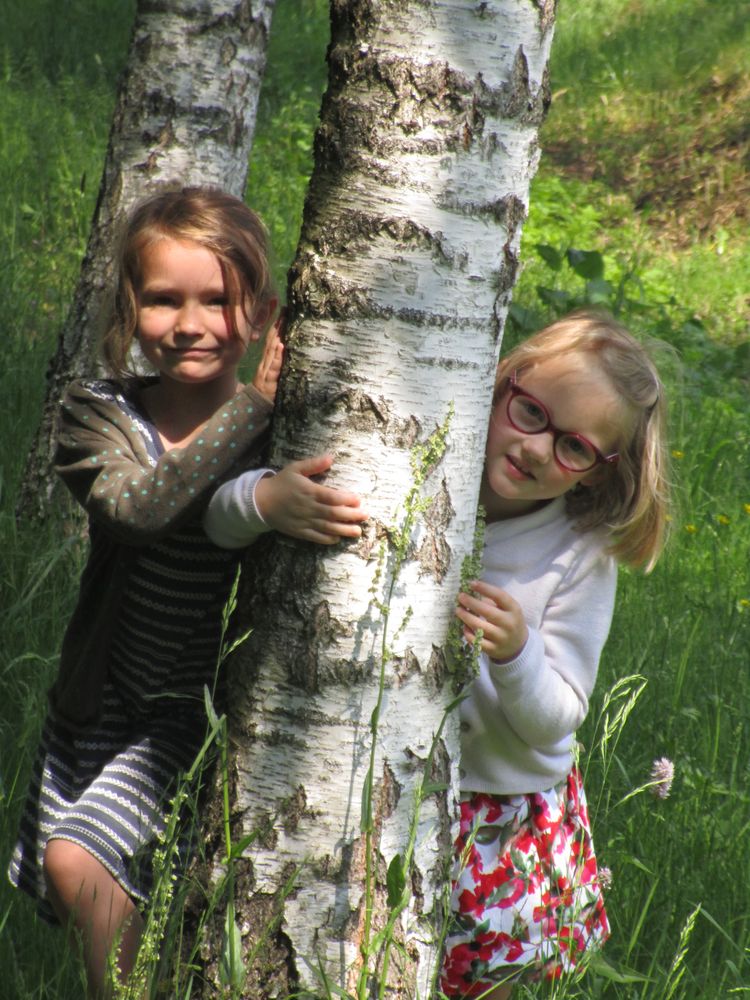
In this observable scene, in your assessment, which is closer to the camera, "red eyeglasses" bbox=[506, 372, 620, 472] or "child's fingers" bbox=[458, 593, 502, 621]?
"child's fingers" bbox=[458, 593, 502, 621]

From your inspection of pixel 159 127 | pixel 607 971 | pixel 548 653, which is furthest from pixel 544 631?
pixel 159 127

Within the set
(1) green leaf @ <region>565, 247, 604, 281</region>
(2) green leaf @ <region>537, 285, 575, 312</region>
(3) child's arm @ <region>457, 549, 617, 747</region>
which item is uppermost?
(1) green leaf @ <region>565, 247, 604, 281</region>

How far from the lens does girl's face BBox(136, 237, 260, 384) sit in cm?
201

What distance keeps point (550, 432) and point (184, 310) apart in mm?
660

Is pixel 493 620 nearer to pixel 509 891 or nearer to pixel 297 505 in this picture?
pixel 297 505

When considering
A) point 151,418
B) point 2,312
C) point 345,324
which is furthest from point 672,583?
point 2,312

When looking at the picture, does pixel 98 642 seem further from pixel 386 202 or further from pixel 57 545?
pixel 57 545

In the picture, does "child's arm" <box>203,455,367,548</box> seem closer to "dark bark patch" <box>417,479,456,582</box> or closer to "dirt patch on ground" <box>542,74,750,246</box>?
"dark bark patch" <box>417,479,456,582</box>

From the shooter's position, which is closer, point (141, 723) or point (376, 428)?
point (376, 428)

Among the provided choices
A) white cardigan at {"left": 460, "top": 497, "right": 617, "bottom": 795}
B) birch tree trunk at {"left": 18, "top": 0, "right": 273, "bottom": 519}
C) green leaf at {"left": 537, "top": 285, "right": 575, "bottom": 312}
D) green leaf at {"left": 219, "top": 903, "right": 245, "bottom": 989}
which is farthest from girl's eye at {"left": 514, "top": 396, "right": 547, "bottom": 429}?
green leaf at {"left": 537, "top": 285, "right": 575, "bottom": 312}

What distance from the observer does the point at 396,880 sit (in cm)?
156

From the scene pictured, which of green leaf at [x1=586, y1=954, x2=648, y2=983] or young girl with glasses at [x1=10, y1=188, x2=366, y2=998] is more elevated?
young girl with glasses at [x1=10, y1=188, x2=366, y2=998]

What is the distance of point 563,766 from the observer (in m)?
2.08

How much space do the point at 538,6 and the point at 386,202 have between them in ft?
1.14
